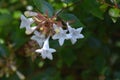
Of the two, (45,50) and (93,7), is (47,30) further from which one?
(93,7)

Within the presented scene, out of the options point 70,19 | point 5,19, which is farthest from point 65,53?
point 70,19

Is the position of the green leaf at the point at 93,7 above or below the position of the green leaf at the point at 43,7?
below

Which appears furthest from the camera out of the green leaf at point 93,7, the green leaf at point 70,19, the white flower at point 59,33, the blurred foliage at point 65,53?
the blurred foliage at point 65,53

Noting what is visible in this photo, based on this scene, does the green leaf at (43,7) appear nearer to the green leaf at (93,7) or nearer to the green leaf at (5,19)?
the green leaf at (93,7)

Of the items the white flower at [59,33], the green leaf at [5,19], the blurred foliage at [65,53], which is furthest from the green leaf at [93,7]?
the green leaf at [5,19]

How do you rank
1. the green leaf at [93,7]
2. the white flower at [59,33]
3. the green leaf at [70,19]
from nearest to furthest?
the white flower at [59,33] → the green leaf at [70,19] → the green leaf at [93,7]

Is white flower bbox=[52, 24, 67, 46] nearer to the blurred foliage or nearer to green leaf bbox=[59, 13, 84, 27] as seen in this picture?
green leaf bbox=[59, 13, 84, 27]

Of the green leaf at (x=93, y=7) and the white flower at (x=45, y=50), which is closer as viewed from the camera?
the white flower at (x=45, y=50)

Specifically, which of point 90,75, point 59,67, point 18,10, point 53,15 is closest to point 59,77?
point 59,67

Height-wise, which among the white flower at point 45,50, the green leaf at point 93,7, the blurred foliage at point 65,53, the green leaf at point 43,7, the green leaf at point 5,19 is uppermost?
the green leaf at point 43,7
